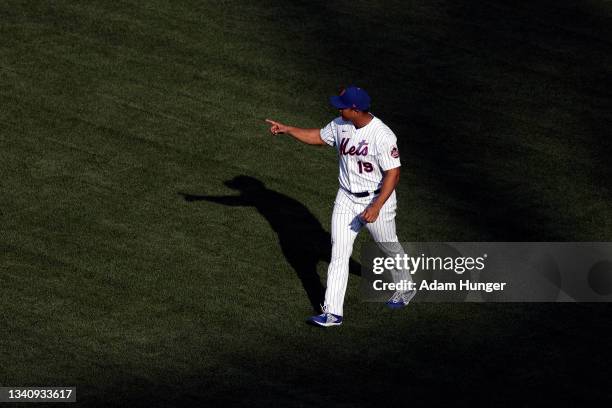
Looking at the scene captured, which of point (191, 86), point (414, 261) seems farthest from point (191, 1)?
point (414, 261)

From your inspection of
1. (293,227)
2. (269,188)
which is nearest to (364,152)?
(293,227)

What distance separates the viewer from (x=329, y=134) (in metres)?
11.5

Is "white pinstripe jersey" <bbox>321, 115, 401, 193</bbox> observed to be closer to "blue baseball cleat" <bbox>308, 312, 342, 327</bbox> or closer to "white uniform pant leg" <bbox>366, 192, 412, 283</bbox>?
"white uniform pant leg" <bbox>366, 192, 412, 283</bbox>

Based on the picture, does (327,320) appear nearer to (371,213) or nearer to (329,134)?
(371,213)

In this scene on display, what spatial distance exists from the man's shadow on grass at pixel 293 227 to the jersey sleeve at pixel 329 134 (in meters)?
1.47

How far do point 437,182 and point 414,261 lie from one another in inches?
77.7

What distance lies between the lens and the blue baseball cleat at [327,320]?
1130 centimetres

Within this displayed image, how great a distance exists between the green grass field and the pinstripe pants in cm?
36

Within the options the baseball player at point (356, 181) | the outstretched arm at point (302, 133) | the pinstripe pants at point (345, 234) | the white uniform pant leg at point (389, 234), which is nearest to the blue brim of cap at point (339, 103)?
the baseball player at point (356, 181)

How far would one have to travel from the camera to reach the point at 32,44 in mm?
16906

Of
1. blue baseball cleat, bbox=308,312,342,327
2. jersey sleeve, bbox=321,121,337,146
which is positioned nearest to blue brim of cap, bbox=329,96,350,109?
jersey sleeve, bbox=321,121,337,146

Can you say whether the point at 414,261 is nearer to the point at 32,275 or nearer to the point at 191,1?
the point at 32,275

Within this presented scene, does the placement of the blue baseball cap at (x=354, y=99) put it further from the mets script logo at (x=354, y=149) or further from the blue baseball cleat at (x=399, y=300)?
the blue baseball cleat at (x=399, y=300)

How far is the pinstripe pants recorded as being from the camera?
1125 centimetres
